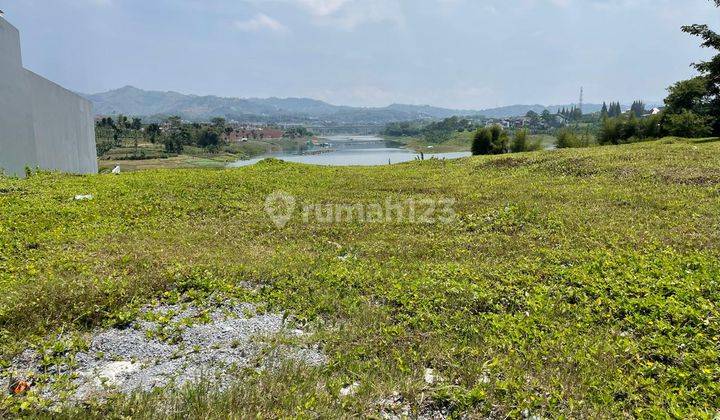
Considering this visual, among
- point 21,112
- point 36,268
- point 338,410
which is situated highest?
point 21,112

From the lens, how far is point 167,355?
3.30m

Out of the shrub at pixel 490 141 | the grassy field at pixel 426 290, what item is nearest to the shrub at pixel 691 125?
the shrub at pixel 490 141

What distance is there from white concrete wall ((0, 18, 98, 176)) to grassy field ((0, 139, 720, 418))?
3.16m

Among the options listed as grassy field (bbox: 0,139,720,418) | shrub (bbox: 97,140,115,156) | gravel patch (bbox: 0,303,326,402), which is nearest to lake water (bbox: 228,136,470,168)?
grassy field (bbox: 0,139,720,418)

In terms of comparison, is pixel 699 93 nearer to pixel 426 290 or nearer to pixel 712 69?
pixel 712 69

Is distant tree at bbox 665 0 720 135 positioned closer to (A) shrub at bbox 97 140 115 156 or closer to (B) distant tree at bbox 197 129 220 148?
(A) shrub at bbox 97 140 115 156

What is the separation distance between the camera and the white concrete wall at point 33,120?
36.9 ft

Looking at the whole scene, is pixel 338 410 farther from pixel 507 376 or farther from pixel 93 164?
pixel 93 164

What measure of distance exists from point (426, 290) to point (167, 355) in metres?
2.50

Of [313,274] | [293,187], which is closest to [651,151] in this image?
[293,187]

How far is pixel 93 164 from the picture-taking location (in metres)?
21.2

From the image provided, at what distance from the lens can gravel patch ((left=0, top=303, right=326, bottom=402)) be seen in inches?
114

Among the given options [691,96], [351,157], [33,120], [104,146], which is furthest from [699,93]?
[104,146]

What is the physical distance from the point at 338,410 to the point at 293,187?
29.9ft
